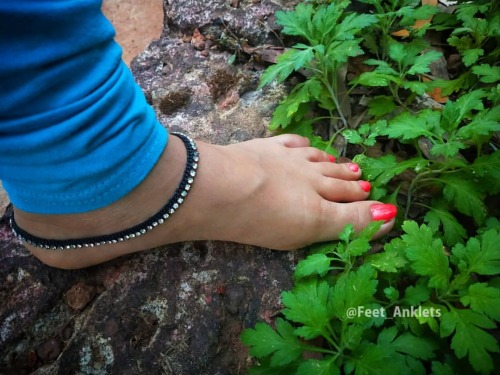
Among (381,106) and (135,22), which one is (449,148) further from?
(135,22)

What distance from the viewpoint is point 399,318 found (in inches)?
45.1

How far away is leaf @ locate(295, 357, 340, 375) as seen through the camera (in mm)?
1035

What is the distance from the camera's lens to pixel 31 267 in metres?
1.43

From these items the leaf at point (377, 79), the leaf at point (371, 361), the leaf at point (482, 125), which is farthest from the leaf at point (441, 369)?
the leaf at point (377, 79)

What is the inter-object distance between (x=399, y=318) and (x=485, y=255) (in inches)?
11.6

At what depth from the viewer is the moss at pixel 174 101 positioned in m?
1.78

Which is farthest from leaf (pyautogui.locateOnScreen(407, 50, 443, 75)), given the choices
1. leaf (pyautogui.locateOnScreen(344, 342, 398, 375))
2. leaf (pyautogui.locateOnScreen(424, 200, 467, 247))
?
leaf (pyautogui.locateOnScreen(344, 342, 398, 375))

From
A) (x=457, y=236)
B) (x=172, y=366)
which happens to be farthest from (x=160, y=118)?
(x=457, y=236)

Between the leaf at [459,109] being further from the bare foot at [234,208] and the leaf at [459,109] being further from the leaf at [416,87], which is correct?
the bare foot at [234,208]

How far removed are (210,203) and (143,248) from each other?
285mm

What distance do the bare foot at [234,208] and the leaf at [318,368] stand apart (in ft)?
1.53

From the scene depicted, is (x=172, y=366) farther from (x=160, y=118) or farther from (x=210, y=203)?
(x=160, y=118)

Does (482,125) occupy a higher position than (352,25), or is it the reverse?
(352,25)

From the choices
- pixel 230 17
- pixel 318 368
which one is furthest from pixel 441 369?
pixel 230 17
